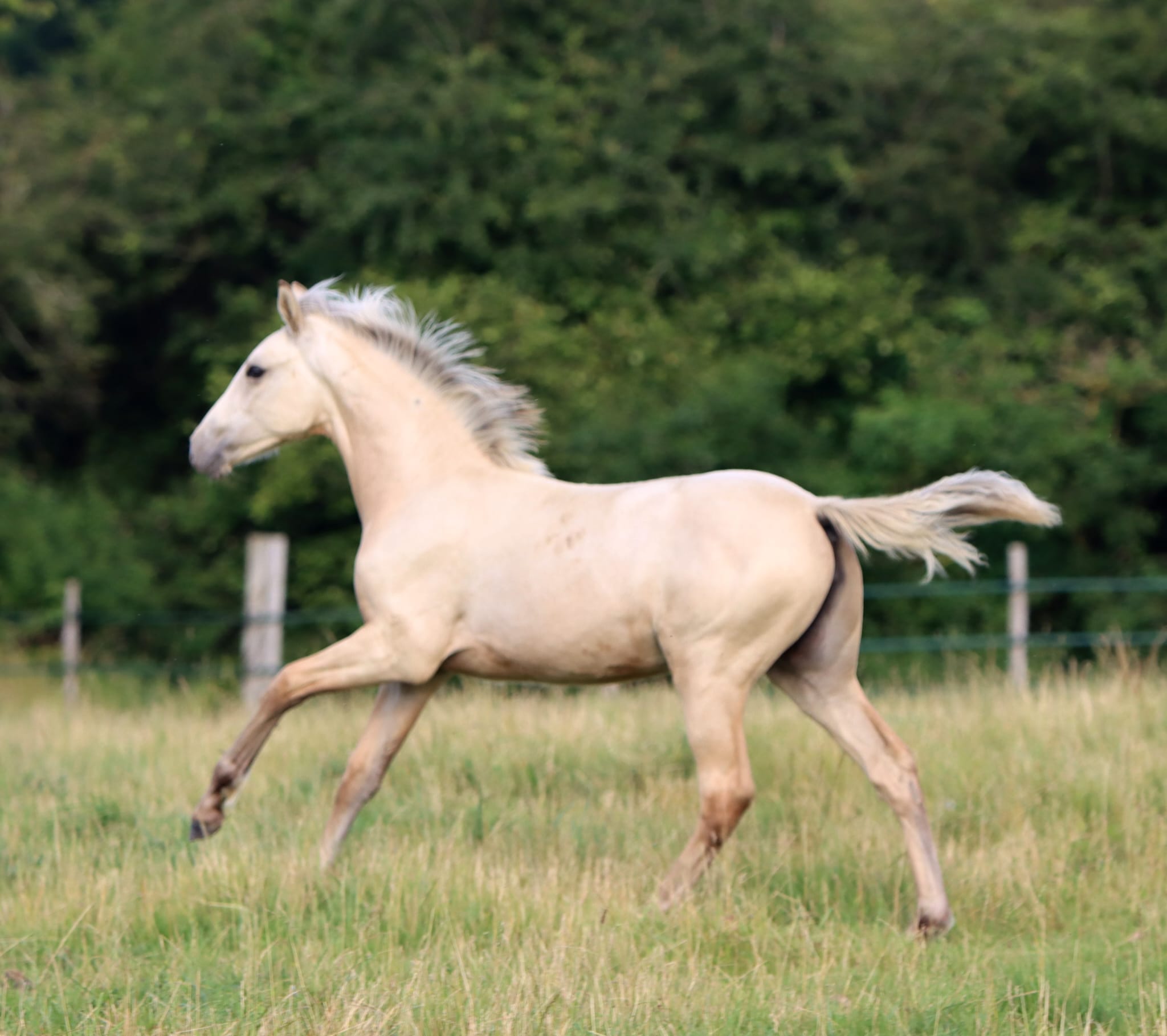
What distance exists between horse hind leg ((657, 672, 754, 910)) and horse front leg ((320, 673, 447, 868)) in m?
0.97

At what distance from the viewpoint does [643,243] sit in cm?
1778

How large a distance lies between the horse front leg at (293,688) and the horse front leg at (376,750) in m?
0.24

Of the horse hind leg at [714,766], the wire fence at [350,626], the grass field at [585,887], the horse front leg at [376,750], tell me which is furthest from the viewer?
the wire fence at [350,626]

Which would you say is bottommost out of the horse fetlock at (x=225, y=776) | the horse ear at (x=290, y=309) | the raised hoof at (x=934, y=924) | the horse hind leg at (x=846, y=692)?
the raised hoof at (x=934, y=924)

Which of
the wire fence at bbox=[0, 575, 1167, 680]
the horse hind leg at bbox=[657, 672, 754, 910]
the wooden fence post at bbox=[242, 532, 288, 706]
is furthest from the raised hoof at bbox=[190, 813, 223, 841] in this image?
the wire fence at bbox=[0, 575, 1167, 680]

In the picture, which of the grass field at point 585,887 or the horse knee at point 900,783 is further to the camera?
the horse knee at point 900,783

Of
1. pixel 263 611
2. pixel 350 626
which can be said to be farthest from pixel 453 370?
pixel 350 626

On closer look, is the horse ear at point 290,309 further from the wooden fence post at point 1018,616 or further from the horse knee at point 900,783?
the wooden fence post at point 1018,616

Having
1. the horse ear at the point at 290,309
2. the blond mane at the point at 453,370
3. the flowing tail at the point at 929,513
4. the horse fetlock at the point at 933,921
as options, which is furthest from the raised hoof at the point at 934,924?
the horse ear at the point at 290,309

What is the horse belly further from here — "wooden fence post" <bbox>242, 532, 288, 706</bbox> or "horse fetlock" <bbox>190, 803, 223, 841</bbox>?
"wooden fence post" <bbox>242, 532, 288, 706</bbox>

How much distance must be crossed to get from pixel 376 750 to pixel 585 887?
1078mm

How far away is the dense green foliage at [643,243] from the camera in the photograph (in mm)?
16703

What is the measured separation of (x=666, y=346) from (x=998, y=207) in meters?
5.08

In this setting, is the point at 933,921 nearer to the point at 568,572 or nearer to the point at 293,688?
the point at 568,572
